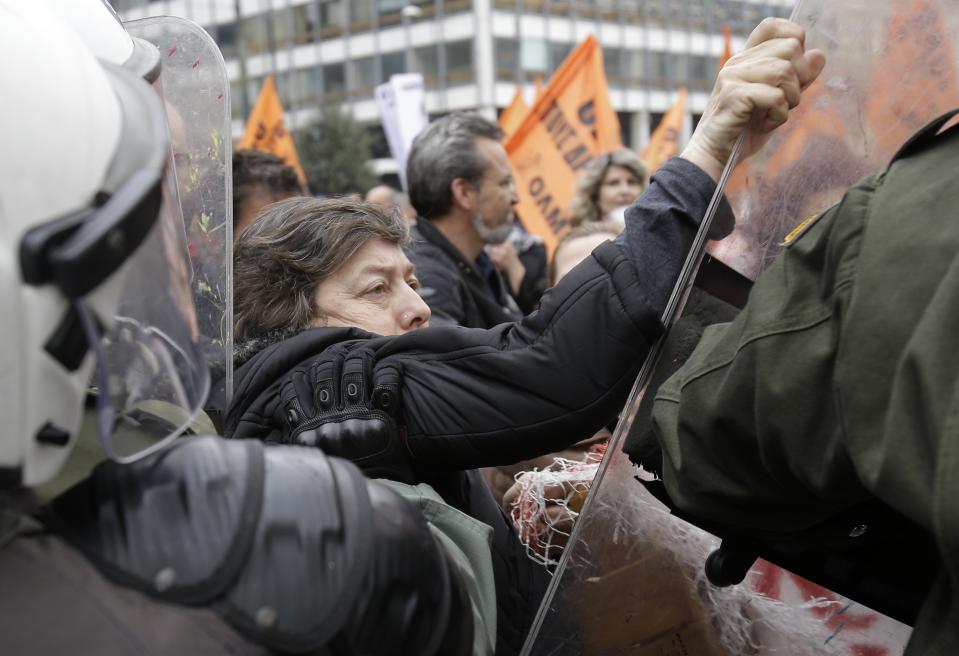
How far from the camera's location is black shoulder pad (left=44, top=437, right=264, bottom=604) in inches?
33.2

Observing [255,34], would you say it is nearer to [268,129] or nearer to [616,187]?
[268,129]

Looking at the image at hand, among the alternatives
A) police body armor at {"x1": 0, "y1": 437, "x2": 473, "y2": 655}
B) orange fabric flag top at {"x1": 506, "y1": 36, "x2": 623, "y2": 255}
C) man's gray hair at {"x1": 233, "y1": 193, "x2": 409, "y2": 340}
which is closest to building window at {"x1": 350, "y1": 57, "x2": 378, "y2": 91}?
orange fabric flag top at {"x1": 506, "y1": 36, "x2": 623, "y2": 255}

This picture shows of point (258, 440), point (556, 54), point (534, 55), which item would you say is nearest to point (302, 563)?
point (258, 440)

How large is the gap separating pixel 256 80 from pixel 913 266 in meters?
38.7

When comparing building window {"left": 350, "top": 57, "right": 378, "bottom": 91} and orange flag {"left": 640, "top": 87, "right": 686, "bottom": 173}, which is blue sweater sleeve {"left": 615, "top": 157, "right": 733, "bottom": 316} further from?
building window {"left": 350, "top": 57, "right": 378, "bottom": 91}

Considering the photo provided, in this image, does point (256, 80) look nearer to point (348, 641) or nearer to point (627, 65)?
point (627, 65)

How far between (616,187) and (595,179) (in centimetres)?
12

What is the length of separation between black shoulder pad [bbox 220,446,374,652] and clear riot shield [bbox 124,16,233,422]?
2.71ft

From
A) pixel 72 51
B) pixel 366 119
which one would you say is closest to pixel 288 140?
pixel 72 51

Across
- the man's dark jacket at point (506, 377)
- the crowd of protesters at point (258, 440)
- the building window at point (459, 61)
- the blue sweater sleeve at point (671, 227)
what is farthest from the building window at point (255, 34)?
the crowd of protesters at point (258, 440)

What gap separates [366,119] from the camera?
1404 inches

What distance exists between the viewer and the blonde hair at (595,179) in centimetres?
516

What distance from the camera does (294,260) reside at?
1842 mm

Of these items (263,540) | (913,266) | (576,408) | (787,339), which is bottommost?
(576,408)
